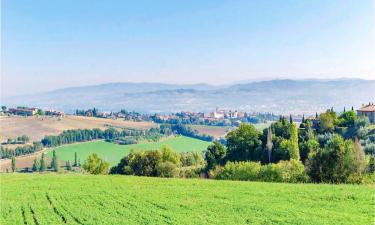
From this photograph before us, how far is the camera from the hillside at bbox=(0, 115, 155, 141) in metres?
150

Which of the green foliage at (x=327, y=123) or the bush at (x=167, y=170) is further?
the green foliage at (x=327, y=123)

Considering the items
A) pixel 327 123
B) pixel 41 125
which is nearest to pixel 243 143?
pixel 327 123

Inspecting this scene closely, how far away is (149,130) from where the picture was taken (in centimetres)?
18275

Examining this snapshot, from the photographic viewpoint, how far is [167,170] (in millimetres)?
51719

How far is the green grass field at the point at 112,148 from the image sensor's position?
12288 cm

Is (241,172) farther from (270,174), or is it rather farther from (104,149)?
(104,149)

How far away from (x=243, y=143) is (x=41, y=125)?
123m

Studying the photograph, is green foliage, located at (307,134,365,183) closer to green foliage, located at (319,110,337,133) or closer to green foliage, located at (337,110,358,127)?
green foliage, located at (319,110,337,133)

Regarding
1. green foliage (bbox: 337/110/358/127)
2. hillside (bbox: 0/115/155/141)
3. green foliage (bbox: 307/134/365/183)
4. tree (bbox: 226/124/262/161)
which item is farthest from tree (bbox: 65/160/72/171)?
green foliage (bbox: 307/134/365/183)

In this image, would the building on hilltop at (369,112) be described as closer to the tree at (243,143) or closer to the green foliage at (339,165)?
the tree at (243,143)

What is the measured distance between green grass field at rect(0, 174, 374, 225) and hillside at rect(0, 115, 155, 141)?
122 metres

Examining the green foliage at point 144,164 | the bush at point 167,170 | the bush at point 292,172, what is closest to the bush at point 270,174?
the bush at point 292,172

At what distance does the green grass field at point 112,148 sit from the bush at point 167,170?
64514mm

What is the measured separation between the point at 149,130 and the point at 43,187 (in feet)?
493
